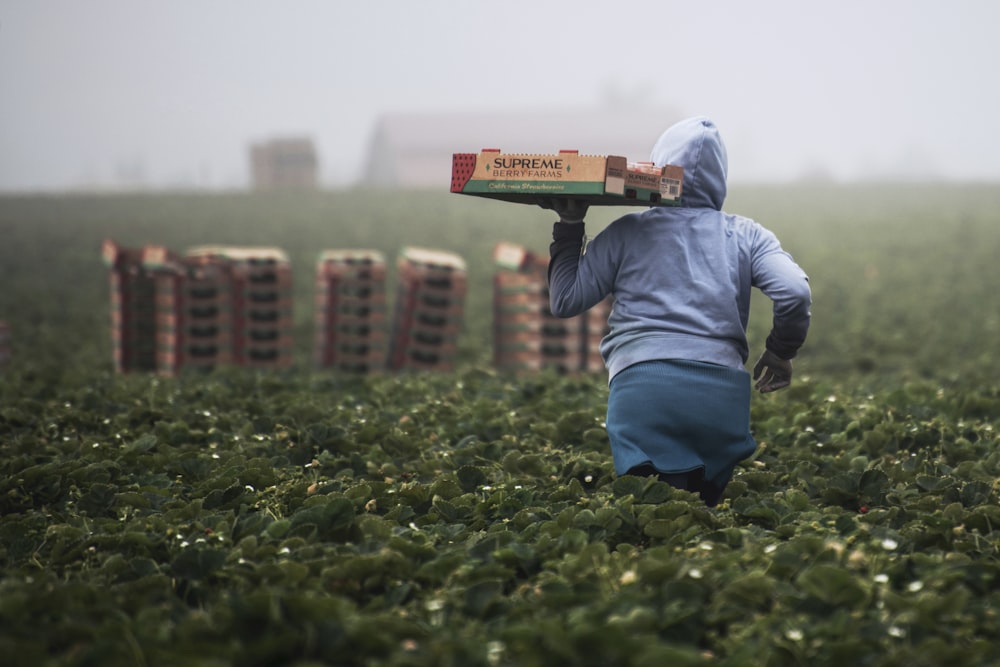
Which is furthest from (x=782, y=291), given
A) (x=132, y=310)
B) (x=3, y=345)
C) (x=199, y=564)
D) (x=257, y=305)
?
(x=3, y=345)

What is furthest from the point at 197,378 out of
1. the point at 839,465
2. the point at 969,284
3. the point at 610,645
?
the point at 969,284

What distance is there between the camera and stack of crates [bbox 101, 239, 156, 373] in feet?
34.6

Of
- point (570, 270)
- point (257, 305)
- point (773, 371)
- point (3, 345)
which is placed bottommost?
point (3, 345)

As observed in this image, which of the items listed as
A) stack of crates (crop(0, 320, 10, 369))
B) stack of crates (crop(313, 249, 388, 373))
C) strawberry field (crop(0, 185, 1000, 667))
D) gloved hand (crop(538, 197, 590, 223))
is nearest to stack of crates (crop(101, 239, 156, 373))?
stack of crates (crop(0, 320, 10, 369))

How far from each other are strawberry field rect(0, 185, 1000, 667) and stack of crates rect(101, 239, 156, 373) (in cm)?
190

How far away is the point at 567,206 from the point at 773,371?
1.13 metres

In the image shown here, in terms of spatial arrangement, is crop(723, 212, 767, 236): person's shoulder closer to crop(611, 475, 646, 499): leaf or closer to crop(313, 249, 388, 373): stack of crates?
crop(611, 475, 646, 499): leaf

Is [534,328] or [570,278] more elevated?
[570,278]

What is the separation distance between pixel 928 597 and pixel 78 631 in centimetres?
245

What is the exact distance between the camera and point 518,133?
2356 inches

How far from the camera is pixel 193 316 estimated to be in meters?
10.6

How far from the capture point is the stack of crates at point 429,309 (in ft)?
35.7

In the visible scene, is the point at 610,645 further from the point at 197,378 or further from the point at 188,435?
the point at 197,378

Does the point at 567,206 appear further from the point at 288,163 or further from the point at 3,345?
the point at 288,163
